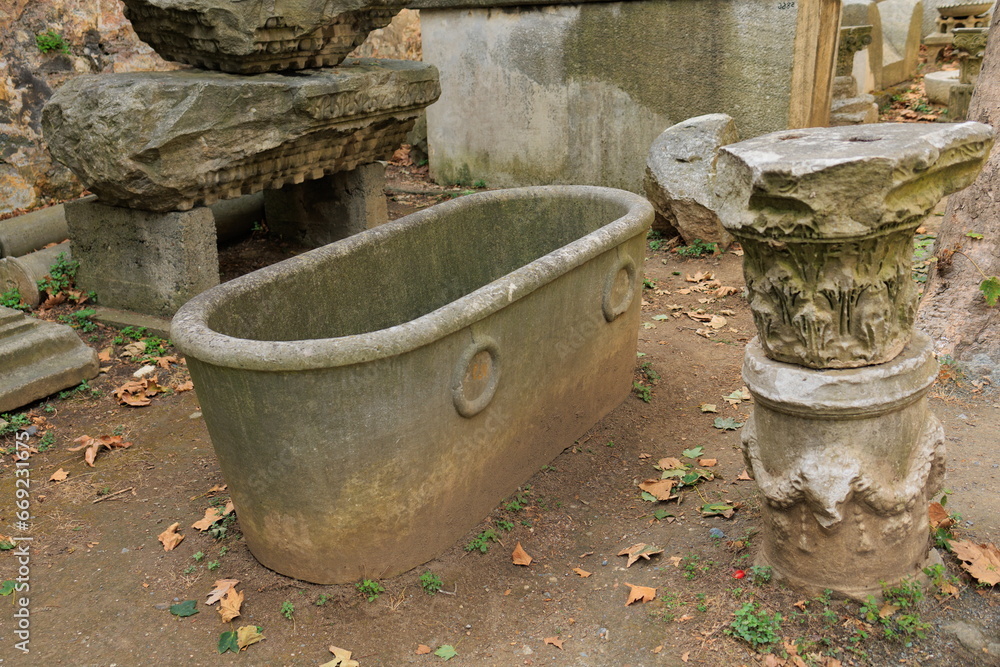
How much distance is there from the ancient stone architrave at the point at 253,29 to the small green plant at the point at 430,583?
10.3 ft

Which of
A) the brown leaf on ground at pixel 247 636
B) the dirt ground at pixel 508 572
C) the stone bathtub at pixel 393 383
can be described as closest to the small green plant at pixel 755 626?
the dirt ground at pixel 508 572

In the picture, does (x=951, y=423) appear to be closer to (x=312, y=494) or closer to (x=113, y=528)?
(x=312, y=494)

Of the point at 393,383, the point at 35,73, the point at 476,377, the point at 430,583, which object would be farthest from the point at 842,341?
the point at 35,73

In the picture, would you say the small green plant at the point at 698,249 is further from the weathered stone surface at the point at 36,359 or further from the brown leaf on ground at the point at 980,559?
the weathered stone surface at the point at 36,359

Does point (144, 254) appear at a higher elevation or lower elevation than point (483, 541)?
higher

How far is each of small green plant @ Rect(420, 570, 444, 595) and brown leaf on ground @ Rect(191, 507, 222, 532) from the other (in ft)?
3.13

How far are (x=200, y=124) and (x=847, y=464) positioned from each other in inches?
145

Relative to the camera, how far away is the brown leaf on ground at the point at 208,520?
3465mm

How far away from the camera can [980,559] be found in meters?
2.84

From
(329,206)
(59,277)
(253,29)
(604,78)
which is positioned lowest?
(59,277)

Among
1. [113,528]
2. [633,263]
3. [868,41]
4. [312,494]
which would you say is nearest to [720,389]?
[633,263]

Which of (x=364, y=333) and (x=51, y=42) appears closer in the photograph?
(x=364, y=333)

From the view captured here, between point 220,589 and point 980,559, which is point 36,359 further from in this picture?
point 980,559

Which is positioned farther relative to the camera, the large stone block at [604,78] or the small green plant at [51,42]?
the small green plant at [51,42]
